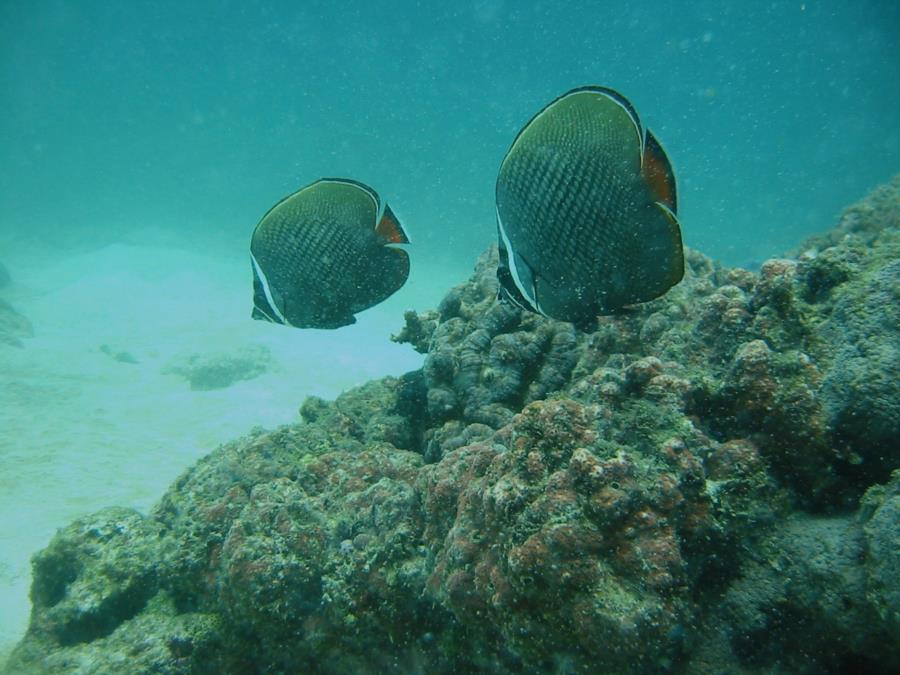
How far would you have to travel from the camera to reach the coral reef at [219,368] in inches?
559

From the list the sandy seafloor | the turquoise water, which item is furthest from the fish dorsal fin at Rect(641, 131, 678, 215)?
the turquoise water

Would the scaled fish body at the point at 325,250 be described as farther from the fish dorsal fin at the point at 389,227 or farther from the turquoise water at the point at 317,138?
the turquoise water at the point at 317,138

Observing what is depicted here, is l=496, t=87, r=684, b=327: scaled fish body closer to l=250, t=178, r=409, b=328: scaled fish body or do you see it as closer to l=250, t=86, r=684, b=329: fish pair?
l=250, t=86, r=684, b=329: fish pair

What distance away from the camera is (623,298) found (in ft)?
4.98

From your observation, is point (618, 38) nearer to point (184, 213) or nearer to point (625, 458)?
point (184, 213)

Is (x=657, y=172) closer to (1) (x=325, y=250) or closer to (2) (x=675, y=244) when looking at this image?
(2) (x=675, y=244)

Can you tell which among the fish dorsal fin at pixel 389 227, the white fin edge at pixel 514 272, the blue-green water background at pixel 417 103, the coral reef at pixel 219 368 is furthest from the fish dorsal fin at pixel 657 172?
the blue-green water background at pixel 417 103

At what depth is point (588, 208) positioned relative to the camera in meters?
1.42

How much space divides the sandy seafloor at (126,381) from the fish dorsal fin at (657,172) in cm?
648

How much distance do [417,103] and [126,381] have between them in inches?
1231

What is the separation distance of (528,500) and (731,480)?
76 cm

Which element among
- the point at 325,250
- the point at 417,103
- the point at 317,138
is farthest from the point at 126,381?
the point at 317,138

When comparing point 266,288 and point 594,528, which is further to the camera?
point 266,288

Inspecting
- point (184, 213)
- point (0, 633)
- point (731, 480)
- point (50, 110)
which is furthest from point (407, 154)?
point (50, 110)
